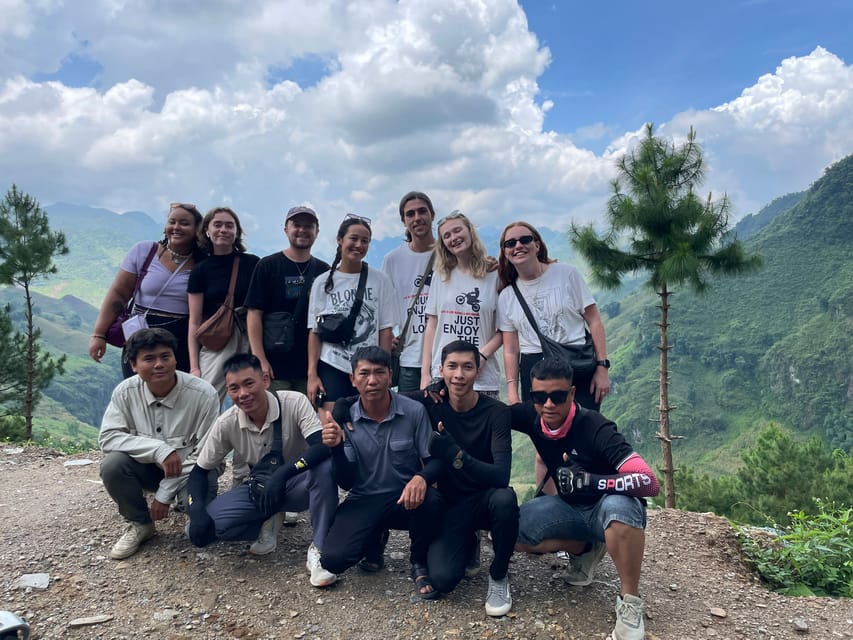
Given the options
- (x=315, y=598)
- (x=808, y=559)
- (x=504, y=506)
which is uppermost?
(x=504, y=506)

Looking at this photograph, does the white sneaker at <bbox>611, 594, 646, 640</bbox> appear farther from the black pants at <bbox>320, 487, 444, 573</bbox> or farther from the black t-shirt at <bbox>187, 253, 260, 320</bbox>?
the black t-shirt at <bbox>187, 253, 260, 320</bbox>

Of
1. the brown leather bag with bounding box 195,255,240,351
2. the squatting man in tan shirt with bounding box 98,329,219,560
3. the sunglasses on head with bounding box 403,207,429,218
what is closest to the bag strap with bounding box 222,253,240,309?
the brown leather bag with bounding box 195,255,240,351

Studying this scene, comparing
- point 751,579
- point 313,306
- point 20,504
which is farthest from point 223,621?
point 751,579

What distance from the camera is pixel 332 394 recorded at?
4.94 meters

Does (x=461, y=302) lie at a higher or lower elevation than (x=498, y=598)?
higher

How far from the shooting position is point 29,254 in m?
19.1

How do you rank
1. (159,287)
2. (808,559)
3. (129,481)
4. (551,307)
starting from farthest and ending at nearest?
(808,559) → (159,287) → (551,307) → (129,481)

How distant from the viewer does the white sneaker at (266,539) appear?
463 cm

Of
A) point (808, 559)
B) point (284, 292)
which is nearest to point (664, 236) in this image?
point (808, 559)

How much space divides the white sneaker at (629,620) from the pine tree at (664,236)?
967 cm

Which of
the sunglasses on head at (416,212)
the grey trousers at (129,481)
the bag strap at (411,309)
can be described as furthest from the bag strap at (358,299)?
the grey trousers at (129,481)

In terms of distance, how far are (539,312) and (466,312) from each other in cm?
63

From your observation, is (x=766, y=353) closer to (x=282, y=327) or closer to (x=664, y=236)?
(x=664, y=236)

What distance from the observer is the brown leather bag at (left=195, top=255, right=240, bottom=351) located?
17.2 ft
